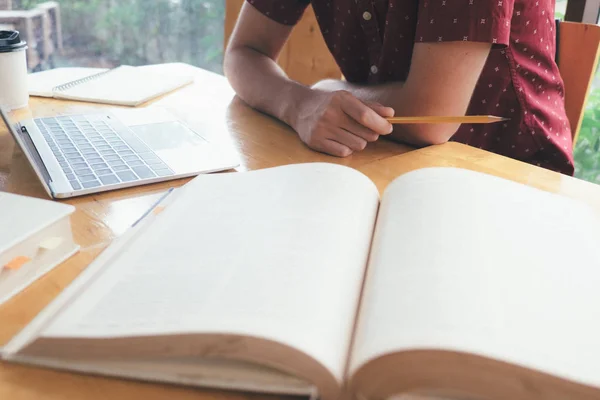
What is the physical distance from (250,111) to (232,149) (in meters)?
0.22

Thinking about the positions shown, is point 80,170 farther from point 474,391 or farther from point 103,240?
point 474,391

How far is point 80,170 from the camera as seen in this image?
26.0 inches

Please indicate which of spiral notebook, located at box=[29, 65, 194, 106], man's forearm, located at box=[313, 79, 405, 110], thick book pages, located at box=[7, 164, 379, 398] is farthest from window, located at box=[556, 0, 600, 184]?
thick book pages, located at box=[7, 164, 379, 398]

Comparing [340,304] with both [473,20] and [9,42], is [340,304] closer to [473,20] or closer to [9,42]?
[473,20]

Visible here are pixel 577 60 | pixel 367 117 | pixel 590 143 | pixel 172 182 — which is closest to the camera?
pixel 172 182

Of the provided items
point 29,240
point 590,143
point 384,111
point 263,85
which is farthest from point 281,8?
point 590,143

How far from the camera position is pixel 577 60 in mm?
1028

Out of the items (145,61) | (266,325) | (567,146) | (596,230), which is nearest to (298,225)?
(266,325)

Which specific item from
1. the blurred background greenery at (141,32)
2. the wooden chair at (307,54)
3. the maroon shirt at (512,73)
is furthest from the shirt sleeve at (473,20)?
the blurred background greenery at (141,32)

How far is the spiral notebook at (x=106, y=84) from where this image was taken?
100 cm

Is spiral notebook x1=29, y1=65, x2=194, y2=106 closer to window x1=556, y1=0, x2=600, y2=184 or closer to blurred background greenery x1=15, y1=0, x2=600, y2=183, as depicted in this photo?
blurred background greenery x1=15, y1=0, x2=600, y2=183

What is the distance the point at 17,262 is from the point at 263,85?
2.08ft

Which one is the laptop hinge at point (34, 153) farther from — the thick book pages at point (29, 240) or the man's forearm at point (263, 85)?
the man's forearm at point (263, 85)

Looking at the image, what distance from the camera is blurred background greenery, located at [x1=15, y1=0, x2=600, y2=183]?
2062mm
